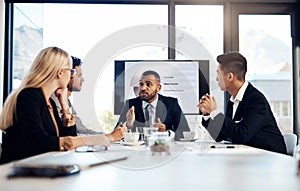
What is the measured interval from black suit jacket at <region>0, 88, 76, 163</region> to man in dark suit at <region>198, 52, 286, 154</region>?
3.35 ft

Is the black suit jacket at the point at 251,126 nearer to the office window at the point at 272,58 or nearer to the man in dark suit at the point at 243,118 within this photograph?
the man in dark suit at the point at 243,118

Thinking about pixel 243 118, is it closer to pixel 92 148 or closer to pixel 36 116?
pixel 92 148

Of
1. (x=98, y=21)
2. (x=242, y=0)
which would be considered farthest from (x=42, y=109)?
(x=242, y=0)

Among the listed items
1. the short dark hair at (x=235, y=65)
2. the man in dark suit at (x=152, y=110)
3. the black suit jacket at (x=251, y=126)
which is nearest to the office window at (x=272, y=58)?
the man in dark suit at (x=152, y=110)

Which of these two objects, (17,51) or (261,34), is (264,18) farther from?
(17,51)

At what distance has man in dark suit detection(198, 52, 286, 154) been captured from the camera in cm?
220

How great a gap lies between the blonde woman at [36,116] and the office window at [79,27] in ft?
7.04

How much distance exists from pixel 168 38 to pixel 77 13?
1.10 metres

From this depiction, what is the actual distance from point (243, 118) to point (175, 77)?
188cm

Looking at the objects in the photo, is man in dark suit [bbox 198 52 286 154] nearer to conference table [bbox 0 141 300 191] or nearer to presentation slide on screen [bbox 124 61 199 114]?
conference table [bbox 0 141 300 191]

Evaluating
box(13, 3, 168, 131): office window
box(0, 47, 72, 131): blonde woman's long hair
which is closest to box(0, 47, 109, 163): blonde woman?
box(0, 47, 72, 131): blonde woman's long hair

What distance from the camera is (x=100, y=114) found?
13.0ft

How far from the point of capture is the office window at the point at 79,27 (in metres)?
4.14

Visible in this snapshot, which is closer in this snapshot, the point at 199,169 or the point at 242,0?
the point at 199,169
